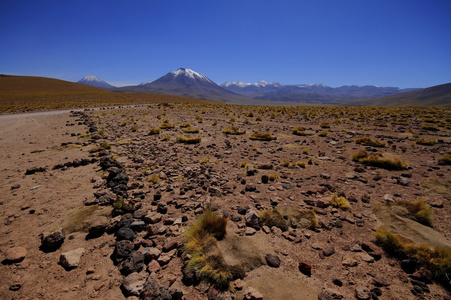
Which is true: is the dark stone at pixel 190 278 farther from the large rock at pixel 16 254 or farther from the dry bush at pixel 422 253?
the dry bush at pixel 422 253

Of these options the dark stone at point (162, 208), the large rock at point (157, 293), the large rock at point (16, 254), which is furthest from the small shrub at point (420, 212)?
the large rock at point (16, 254)

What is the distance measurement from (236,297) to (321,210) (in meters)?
2.90

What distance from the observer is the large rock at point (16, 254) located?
10.4 ft

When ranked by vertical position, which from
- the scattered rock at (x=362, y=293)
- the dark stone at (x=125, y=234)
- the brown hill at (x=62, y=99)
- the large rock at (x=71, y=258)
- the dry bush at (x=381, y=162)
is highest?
the brown hill at (x=62, y=99)

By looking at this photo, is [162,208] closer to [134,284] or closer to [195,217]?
[195,217]

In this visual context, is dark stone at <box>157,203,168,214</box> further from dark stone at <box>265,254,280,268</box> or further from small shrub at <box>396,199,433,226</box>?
small shrub at <box>396,199,433,226</box>

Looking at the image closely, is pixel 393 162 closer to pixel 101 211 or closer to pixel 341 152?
pixel 341 152

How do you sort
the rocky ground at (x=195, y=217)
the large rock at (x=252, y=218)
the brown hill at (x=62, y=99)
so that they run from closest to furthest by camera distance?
1. the rocky ground at (x=195, y=217)
2. the large rock at (x=252, y=218)
3. the brown hill at (x=62, y=99)

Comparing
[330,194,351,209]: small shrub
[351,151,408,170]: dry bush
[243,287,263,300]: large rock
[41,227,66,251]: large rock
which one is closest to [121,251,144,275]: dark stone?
[41,227,66,251]: large rock

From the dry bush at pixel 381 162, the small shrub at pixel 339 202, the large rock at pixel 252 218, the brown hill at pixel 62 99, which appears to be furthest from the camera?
the brown hill at pixel 62 99

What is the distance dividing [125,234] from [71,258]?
2.66 ft

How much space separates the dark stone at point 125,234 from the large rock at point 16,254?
56.2 inches

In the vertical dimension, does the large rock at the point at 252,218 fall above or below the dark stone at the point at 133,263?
above

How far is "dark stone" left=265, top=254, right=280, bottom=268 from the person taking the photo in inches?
122
